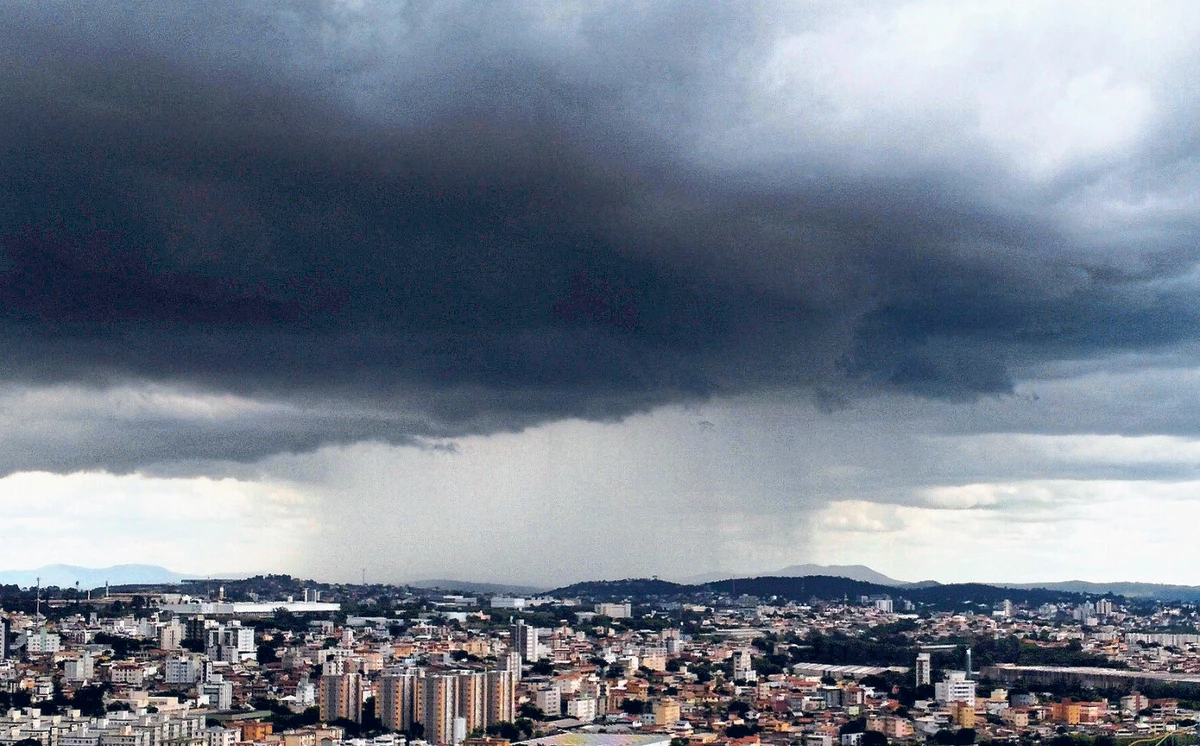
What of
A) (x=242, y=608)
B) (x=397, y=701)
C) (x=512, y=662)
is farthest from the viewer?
(x=242, y=608)

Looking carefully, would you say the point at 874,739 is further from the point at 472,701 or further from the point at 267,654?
the point at 267,654

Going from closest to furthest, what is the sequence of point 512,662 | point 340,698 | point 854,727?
1. point 340,698
2. point 854,727
3. point 512,662

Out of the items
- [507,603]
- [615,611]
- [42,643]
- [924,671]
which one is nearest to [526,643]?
[924,671]

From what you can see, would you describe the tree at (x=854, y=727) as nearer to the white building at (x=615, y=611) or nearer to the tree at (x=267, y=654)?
the tree at (x=267, y=654)

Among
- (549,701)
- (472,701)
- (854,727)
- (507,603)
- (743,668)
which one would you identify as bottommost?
(854,727)

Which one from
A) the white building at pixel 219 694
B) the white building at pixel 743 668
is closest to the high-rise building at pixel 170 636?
the white building at pixel 219 694

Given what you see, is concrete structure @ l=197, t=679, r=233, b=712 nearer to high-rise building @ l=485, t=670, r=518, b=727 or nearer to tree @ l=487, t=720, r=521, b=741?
high-rise building @ l=485, t=670, r=518, b=727

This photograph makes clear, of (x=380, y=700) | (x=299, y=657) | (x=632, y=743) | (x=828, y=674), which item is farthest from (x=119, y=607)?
(x=632, y=743)

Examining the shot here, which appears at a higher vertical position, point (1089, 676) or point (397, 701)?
point (1089, 676)
